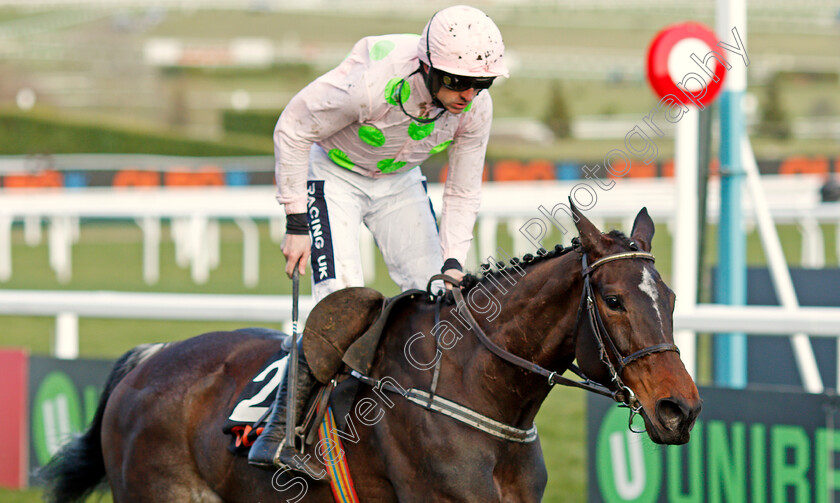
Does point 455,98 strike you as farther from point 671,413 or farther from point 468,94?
point 671,413

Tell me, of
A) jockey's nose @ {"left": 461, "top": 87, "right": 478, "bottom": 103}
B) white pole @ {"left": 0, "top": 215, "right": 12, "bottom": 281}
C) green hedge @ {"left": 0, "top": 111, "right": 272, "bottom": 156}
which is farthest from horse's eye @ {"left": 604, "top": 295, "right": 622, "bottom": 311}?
green hedge @ {"left": 0, "top": 111, "right": 272, "bottom": 156}

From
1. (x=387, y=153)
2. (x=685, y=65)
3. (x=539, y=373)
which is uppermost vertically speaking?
(x=685, y=65)

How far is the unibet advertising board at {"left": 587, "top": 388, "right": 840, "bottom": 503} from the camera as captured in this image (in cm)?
399

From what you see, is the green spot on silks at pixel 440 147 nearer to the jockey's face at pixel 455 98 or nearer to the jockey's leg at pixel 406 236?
the jockey's leg at pixel 406 236

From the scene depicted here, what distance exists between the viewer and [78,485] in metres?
3.74

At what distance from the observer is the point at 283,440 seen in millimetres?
3043

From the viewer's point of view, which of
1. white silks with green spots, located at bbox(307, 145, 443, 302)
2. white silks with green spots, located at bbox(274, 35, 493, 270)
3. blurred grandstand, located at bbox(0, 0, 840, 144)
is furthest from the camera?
blurred grandstand, located at bbox(0, 0, 840, 144)

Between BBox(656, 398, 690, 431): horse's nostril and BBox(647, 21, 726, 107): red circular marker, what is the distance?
2.83m

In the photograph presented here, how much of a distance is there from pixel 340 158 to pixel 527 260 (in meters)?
0.86

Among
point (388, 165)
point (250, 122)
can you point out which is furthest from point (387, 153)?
point (250, 122)

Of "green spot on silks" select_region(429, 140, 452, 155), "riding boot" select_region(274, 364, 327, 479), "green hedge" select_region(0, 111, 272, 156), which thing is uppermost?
"green hedge" select_region(0, 111, 272, 156)

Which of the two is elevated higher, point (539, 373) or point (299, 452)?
point (539, 373)

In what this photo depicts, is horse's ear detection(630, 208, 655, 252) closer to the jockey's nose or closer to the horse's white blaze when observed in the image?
the horse's white blaze

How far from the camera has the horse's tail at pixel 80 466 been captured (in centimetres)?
373
